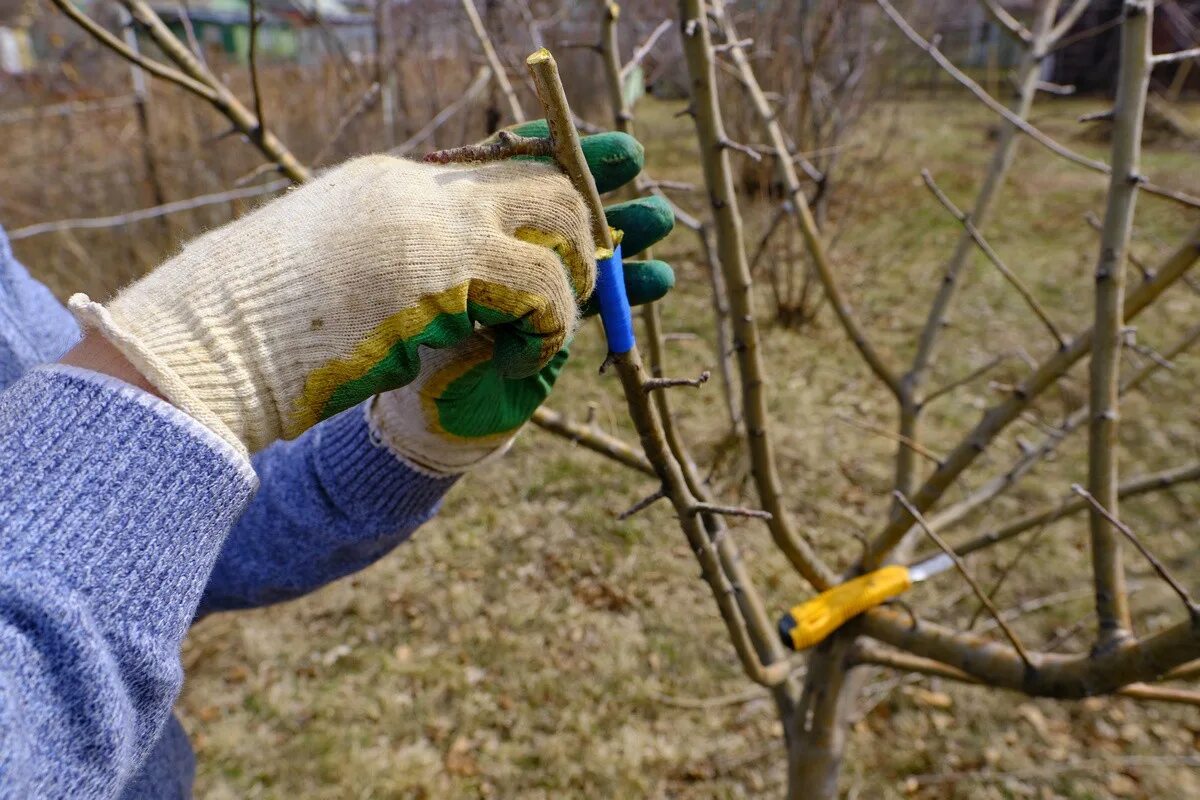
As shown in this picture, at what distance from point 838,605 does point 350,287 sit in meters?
1.21

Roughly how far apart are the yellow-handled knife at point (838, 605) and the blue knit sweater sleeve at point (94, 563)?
1.13 meters

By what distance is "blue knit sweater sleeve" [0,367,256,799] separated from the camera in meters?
0.63

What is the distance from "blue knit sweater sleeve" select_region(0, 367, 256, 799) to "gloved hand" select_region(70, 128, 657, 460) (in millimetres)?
66

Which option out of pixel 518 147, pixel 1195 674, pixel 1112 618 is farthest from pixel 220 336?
pixel 1195 674

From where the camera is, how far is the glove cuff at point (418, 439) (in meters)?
1.20

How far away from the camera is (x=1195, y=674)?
139 cm

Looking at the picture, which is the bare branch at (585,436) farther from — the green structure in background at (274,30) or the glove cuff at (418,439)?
the green structure in background at (274,30)

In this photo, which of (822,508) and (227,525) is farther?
(822,508)

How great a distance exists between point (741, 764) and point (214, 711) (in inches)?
75.9

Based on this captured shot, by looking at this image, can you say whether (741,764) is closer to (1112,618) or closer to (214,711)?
(1112,618)

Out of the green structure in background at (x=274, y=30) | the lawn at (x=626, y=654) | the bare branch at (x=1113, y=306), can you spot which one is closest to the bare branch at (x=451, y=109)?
the green structure in background at (x=274, y=30)

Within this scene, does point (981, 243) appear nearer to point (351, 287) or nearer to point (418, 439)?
point (418, 439)

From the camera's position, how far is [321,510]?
128 centimetres

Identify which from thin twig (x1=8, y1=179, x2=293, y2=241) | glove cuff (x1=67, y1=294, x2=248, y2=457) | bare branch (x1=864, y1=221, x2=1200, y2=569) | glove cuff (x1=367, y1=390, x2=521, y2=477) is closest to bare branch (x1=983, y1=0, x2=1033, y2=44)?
bare branch (x1=864, y1=221, x2=1200, y2=569)
